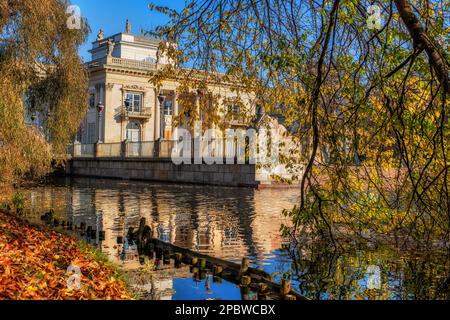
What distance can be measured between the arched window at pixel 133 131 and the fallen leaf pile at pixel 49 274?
5443 cm

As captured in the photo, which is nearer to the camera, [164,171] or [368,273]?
[368,273]

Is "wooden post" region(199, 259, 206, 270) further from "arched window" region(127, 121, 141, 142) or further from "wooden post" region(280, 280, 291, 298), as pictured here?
"arched window" region(127, 121, 141, 142)

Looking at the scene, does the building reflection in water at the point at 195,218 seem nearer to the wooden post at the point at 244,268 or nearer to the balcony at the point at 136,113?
the wooden post at the point at 244,268

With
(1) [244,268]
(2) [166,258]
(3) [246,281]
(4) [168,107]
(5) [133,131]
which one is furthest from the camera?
(4) [168,107]

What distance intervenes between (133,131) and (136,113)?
243cm

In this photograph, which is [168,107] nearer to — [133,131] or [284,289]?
[133,131]

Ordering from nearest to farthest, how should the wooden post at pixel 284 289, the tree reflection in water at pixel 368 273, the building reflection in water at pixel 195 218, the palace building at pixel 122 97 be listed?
the wooden post at pixel 284 289 < the tree reflection in water at pixel 368 273 < the building reflection in water at pixel 195 218 < the palace building at pixel 122 97

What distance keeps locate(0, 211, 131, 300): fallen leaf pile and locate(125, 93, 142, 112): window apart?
177ft

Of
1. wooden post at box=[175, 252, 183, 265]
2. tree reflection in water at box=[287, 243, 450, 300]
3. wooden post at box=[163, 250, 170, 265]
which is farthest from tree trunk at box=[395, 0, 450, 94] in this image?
wooden post at box=[163, 250, 170, 265]

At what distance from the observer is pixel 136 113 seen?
6184cm

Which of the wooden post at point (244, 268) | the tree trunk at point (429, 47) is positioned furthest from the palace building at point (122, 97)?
the tree trunk at point (429, 47)

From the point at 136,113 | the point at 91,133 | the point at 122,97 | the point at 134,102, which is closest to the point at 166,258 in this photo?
the point at 122,97

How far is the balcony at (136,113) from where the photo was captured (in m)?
60.9
